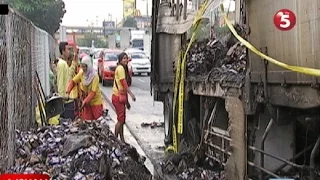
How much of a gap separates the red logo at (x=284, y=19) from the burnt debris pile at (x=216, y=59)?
1.62 metres

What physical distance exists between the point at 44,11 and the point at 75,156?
101 feet

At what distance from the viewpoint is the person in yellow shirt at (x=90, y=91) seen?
380 inches

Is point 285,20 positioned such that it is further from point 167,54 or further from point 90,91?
point 90,91

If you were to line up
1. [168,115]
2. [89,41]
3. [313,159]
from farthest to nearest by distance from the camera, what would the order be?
[89,41], [168,115], [313,159]

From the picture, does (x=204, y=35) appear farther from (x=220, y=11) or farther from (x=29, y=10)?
(x=29, y=10)

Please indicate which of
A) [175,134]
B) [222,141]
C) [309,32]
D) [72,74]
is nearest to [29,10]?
[72,74]

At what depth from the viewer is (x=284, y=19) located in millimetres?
4617

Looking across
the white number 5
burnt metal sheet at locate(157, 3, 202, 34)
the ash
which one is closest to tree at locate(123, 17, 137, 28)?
burnt metal sheet at locate(157, 3, 202, 34)

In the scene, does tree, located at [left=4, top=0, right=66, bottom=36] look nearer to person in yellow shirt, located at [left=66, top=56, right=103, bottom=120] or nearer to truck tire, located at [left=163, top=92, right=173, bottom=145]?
person in yellow shirt, located at [left=66, top=56, right=103, bottom=120]

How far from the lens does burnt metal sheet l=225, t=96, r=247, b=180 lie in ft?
18.6

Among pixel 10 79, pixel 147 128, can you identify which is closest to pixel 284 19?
pixel 10 79

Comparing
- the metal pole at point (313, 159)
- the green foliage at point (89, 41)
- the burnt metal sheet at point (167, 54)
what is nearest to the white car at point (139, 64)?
the burnt metal sheet at point (167, 54)

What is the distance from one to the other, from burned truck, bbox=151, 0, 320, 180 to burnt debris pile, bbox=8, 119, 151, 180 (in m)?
1.22

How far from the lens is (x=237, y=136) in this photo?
5836 millimetres
